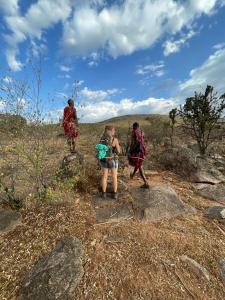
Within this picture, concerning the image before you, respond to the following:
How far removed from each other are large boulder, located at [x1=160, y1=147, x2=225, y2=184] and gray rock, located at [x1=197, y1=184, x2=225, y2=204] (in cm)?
51

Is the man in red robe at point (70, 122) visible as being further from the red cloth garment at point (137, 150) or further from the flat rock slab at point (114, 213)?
the flat rock slab at point (114, 213)

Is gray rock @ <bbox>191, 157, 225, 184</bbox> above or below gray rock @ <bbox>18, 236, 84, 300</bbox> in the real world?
above

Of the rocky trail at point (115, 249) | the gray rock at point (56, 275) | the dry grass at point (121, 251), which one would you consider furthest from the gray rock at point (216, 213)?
the gray rock at point (56, 275)

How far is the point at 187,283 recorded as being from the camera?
3.49m

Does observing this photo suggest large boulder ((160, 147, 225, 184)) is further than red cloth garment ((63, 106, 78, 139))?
Yes

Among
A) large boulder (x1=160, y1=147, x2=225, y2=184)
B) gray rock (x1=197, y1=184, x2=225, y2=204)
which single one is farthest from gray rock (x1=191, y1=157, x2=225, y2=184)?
gray rock (x1=197, y1=184, x2=225, y2=204)

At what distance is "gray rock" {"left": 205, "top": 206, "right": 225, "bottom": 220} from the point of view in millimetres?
5101

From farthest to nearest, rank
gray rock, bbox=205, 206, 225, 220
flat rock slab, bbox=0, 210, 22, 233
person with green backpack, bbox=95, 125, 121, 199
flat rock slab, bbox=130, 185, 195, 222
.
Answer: person with green backpack, bbox=95, 125, 121, 199, gray rock, bbox=205, 206, 225, 220, flat rock slab, bbox=130, 185, 195, 222, flat rock slab, bbox=0, 210, 22, 233

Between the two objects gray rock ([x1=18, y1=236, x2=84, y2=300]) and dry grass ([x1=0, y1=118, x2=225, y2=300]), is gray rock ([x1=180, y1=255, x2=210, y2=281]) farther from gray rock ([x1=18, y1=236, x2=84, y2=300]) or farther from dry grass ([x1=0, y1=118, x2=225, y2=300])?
gray rock ([x1=18, y1=236, x2=84, y2=300])

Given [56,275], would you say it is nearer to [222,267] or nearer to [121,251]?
[121,251]

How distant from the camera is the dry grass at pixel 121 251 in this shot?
11.2ft

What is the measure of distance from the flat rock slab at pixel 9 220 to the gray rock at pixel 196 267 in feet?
9.25

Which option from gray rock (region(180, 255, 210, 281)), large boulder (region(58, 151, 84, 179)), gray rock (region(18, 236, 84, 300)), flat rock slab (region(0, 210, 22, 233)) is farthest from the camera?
large boulder (region(58, 151, 84, 179))

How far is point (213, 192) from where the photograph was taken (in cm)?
649
